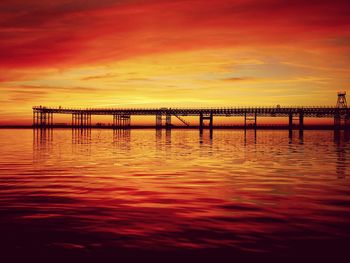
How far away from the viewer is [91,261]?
8516 mm

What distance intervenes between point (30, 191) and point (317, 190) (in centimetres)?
1089

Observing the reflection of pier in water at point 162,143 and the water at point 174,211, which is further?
the reflection of pier in water at point 162,143

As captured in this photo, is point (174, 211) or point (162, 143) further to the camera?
→ point (162, 143)

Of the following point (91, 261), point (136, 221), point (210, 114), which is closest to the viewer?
point (91, 261)

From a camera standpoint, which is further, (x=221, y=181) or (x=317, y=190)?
(x=221, y=181)

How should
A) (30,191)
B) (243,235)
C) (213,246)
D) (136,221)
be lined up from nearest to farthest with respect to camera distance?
(213,246), (243,235), (136,221), (30,191)

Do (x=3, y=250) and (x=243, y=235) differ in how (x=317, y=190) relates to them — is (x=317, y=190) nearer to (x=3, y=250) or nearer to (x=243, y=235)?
(x=243, y=235)

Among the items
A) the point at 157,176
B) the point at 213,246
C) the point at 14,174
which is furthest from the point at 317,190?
the point at 14,174

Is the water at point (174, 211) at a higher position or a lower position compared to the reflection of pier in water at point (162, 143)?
higher

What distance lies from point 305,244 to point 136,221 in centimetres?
425

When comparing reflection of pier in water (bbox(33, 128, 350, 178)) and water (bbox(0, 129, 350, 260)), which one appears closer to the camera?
water (bbox(0, 129, 350, 260))

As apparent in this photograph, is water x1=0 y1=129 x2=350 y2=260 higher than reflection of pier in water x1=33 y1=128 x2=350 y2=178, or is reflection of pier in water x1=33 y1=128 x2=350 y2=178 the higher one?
water x1=0 y1=129 x2=350 y2=260

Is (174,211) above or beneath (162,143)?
above

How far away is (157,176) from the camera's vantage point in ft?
74.8
